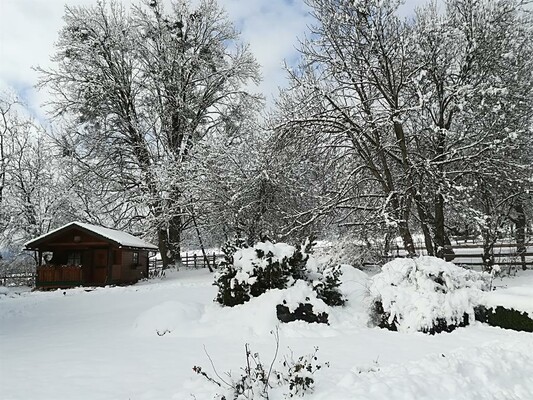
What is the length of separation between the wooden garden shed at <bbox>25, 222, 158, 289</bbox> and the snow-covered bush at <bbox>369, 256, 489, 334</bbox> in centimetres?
1431

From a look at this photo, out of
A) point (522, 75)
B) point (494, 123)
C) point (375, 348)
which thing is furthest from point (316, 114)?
point (375, 348)

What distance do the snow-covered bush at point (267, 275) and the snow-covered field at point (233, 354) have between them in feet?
1.38

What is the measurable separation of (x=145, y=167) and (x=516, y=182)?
17.5 meters

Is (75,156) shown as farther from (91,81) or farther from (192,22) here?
(192,22)

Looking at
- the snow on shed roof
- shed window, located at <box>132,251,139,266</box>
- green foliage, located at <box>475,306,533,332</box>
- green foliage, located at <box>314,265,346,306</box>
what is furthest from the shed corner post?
green foliage, located at <box>475,306,533,332</box>

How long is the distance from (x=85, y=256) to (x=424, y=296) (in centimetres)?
1824

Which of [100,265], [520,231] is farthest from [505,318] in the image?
[100,265]

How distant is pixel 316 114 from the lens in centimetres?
1394

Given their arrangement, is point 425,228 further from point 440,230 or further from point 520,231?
point 520,231

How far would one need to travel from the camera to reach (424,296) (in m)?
8.12

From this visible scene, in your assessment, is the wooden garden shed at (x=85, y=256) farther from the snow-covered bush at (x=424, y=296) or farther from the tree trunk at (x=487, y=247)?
the tree trunk at (x=487, y=247)

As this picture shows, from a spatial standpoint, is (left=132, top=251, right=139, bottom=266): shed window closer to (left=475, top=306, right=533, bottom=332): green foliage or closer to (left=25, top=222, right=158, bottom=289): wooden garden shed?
(left=25, top=222, right=158, bottom=289): wooden garden shed

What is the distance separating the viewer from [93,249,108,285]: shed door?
21.3 m

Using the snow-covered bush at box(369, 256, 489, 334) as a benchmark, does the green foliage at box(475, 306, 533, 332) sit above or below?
below
